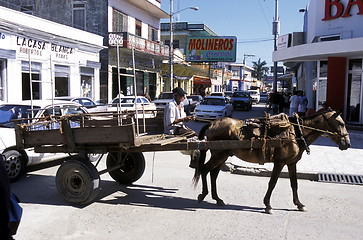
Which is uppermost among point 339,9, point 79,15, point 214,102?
point 79,15

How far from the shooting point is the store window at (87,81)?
2297 centimetres

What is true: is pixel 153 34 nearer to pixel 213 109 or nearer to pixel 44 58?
pixel 213 109

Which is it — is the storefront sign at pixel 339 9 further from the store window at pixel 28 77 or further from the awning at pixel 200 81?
the awning at pixel 200 81

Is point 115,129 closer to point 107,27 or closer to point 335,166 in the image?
point 335,166

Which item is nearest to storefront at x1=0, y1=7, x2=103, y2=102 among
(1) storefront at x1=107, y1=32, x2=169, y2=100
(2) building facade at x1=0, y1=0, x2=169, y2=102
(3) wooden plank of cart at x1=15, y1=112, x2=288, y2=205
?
(2) building facade at x1=0, y1=0, x2=169, y2=102

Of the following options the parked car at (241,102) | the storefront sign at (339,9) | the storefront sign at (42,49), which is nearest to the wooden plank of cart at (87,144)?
the storefront sign at (42,49)

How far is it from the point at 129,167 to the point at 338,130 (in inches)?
A: 155

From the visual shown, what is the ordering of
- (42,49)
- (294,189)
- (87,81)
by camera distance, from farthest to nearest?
(87,81) < (42,49) < (294,189)

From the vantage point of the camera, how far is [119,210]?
18.2 feet

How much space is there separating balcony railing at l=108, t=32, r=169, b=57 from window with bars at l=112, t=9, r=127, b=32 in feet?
4.55

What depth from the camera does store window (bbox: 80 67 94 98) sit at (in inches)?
904

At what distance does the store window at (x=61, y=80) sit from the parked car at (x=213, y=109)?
810 centimetres

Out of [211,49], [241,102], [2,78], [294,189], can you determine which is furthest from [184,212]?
[211,49]

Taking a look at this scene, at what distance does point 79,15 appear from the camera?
2627 centimetres
